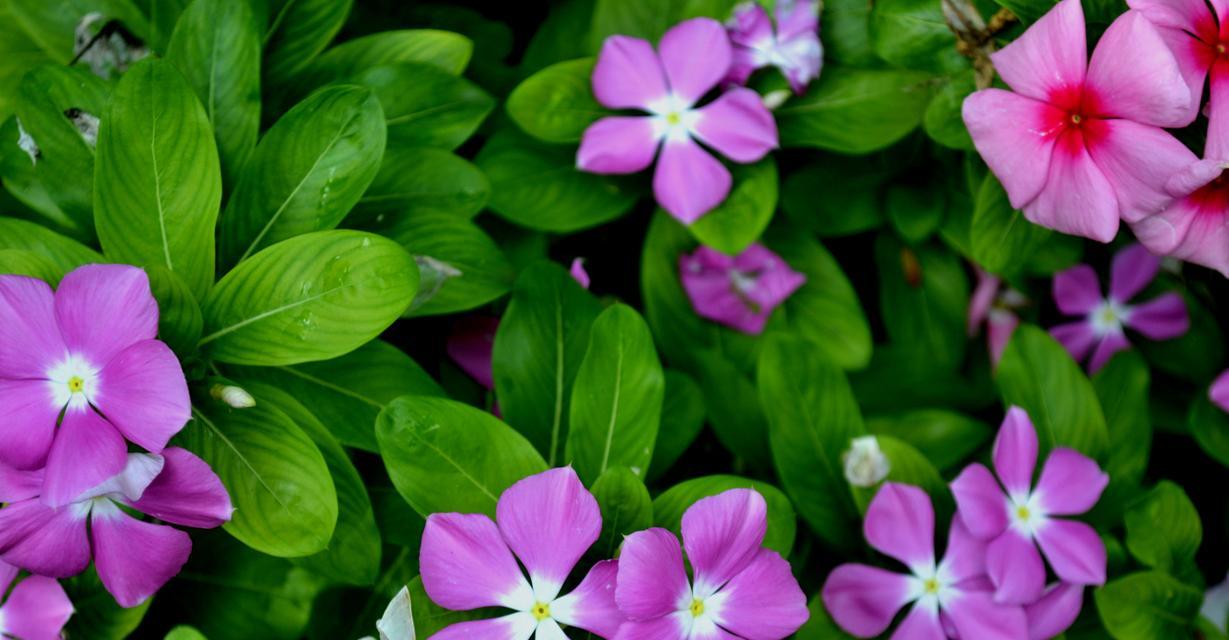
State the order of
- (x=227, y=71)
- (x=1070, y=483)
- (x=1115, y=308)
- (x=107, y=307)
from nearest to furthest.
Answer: (x=107, y=307)
(x=227, y=71)
(x=1070, y=483)
(x=1115, y=308)

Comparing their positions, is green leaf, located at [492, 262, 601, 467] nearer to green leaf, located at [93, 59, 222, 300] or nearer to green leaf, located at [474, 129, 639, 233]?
green leaf, located at [474, 129, 639, 233]

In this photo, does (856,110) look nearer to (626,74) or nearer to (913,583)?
(626,74)

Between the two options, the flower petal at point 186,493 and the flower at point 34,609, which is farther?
the flower at point 34,609

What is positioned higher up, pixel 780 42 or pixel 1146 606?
pixel 780 42

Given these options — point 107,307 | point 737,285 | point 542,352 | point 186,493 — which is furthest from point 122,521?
point 737,285

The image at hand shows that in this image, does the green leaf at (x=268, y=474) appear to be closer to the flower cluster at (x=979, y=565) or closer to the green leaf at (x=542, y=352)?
the green leaf at (x=542, y=352)

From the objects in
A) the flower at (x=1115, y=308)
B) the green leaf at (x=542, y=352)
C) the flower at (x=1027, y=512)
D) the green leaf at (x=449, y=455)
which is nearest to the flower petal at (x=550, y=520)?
the green leaf at (x=449, y=455)

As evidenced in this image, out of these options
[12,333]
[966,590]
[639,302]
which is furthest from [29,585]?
[966,590]
